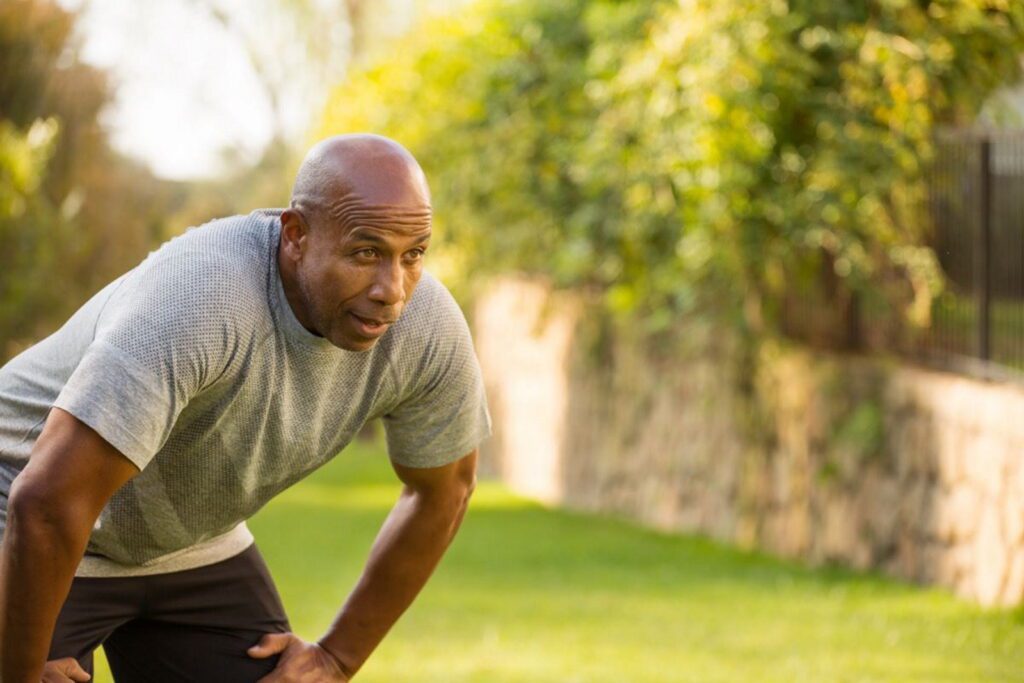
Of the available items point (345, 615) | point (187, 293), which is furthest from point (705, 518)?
point (187, 293)

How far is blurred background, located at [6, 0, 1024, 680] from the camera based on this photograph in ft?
27.7

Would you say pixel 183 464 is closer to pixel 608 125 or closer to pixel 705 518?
pixel 608 125

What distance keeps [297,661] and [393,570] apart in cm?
29

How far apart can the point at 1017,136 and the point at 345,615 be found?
215 inches

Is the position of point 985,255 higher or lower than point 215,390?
higher

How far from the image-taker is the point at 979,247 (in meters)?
8.35

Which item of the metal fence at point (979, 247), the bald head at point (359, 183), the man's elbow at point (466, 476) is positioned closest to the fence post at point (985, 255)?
the metal fence at point (979, 247)

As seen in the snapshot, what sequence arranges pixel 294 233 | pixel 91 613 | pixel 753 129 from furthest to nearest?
pixel 753 129 → pixel 91 613 → pixel 294 233

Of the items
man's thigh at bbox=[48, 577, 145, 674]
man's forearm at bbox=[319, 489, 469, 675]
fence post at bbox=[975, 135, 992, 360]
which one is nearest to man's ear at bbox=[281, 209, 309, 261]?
man's forearm at bbox=[319, 489, 469, 675]

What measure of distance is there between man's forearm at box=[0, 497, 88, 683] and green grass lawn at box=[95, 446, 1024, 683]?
158 inches

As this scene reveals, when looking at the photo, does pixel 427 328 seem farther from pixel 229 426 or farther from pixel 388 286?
pixel 229 426

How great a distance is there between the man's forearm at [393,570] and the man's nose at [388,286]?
2.39 ft

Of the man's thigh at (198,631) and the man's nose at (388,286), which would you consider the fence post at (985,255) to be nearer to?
the man's thigh at (198,631)

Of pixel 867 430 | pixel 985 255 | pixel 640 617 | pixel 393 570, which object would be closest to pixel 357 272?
pixel 393 570
